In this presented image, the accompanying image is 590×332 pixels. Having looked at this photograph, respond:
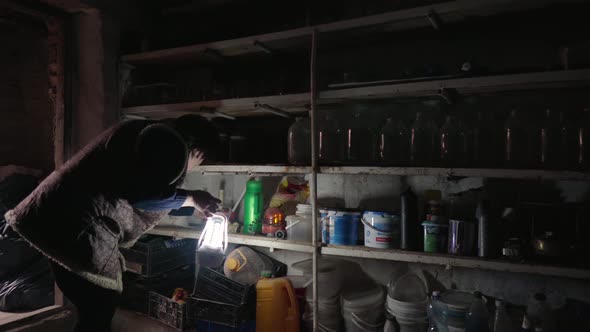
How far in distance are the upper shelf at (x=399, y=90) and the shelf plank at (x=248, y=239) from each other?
31.5 inches

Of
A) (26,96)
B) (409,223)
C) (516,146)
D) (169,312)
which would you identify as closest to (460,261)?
(409,223)

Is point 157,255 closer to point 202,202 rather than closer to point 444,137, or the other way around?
point 202,202

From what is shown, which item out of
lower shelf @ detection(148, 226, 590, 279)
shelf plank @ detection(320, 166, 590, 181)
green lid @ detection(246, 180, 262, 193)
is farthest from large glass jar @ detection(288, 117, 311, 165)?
lower shelf @ detection(148, 226, 590, 279)

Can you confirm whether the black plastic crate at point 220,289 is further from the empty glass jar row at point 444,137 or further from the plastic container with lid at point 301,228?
the empty glass jar row at point 444,137

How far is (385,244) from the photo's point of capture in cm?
195

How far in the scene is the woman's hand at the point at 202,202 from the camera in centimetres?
194

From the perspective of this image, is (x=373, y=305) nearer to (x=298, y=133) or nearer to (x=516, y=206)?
(x=516, y=206)

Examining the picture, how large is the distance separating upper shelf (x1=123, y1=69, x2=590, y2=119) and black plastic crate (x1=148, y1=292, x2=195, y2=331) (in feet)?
4.00

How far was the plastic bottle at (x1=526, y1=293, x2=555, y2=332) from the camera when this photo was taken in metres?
1.75

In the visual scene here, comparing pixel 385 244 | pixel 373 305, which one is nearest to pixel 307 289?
pixel 373 305

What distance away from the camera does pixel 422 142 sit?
2115 mm

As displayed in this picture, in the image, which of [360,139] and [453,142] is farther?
[360,139]

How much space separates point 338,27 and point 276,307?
1622 millimetres

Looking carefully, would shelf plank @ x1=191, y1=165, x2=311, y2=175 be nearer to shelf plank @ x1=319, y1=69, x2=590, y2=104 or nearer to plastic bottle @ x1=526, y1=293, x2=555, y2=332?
shelf plank @ x1=319, y1=69, x2=590, y2=104
